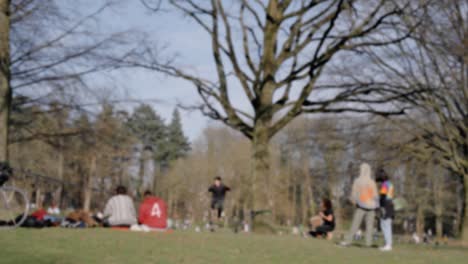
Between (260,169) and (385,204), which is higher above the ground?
(260,169)

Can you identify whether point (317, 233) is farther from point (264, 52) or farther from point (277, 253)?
point (277, 253)

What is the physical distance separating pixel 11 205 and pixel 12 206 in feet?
0.14

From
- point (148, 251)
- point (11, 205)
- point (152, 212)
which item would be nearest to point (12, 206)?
point (11, 205)

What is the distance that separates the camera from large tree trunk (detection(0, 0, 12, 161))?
645 inches

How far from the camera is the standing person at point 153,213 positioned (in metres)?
16.3

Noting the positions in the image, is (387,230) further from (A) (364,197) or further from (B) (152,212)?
(B) (152,212)

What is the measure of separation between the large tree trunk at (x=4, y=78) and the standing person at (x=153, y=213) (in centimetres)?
383

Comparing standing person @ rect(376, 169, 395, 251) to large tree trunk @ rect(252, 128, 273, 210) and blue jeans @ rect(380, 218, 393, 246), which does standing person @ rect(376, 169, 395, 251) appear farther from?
large tree trunk @ rect(252, 128, 273, 210)

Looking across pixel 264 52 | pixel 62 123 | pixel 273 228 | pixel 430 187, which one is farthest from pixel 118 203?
pixel 430 187

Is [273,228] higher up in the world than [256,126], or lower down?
lower down

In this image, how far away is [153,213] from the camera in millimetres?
16391

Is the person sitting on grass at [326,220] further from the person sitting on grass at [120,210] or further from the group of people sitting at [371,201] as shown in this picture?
the person sitting on grass at [120,210]

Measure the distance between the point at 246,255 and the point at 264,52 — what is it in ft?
40.7

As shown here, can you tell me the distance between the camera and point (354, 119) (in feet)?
102
